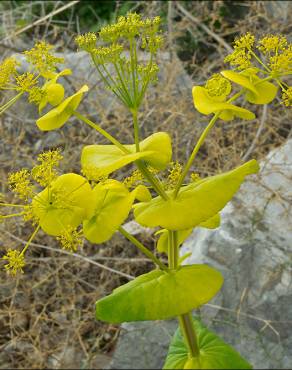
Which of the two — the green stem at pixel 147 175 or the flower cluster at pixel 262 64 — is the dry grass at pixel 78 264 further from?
the green stem at pixel 147 175

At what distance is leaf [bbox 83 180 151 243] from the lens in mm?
1264

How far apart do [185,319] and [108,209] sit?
1.05 feet

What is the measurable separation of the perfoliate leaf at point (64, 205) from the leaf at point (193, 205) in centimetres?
12

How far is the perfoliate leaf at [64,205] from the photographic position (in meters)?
1.25

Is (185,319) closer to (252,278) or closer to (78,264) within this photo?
(252,278)

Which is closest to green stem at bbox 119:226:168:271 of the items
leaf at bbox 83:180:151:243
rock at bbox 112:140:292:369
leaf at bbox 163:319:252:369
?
leaf at bbox 83:180:151:243

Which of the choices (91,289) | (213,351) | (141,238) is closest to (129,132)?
(141,238)

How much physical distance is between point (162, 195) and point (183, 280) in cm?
20

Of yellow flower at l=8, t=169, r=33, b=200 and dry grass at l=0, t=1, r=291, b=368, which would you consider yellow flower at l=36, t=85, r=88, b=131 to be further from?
dry grass at l=0, t=1, r=291, b=368

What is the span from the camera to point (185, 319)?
1.37m

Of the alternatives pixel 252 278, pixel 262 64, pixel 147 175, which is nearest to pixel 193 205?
pixel 147 175

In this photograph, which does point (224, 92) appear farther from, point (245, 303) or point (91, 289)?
point (91, 289)

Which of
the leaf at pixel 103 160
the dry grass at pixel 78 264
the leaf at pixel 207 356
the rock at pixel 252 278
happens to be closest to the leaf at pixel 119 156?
the leaf at pixel 103 160

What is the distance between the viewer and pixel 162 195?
4.25 ft
